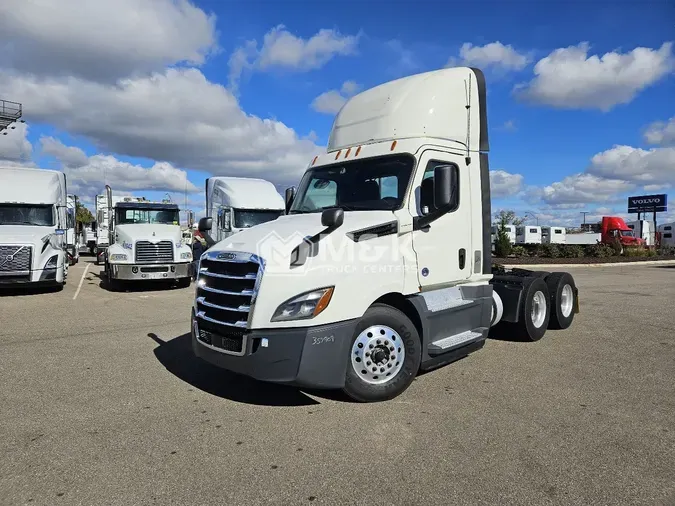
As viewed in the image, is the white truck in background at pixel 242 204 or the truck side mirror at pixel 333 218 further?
the white truck in background at pixel 242 204

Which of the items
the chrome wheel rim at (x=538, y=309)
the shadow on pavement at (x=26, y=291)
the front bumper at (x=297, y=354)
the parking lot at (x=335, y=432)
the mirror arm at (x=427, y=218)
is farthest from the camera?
the shadow on pavement at (x=26, y=291)

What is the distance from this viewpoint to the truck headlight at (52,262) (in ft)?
41.6

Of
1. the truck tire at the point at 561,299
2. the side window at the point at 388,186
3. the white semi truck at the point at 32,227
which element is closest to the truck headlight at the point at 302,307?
the side window at the point at 388,186

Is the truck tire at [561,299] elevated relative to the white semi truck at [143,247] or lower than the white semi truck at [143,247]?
lower

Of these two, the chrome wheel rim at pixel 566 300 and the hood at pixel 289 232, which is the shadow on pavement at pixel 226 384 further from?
the chrome wheel rim at pixel 566 300

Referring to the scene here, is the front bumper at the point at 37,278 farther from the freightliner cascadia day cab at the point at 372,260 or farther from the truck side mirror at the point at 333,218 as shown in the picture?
the truck side mirror at the point at 333,218

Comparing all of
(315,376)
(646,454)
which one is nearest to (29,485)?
(315,376)

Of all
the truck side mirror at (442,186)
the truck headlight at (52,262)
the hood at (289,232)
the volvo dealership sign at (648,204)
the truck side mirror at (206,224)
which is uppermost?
the volvo dealership sign at (648,204)

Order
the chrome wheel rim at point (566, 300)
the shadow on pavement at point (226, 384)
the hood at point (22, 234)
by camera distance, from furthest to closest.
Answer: the hood at point (22, 234), the chrome wheel rim at point (566, 300), the shadow on pavement at point (226, 384)

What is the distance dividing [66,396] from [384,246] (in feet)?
11.9

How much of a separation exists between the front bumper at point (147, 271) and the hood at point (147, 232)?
2.67 ft

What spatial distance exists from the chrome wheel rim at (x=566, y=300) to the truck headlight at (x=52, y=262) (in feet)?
40.6

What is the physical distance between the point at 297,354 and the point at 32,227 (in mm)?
12658

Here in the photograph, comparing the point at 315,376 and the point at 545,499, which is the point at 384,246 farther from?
the point at 545,499
